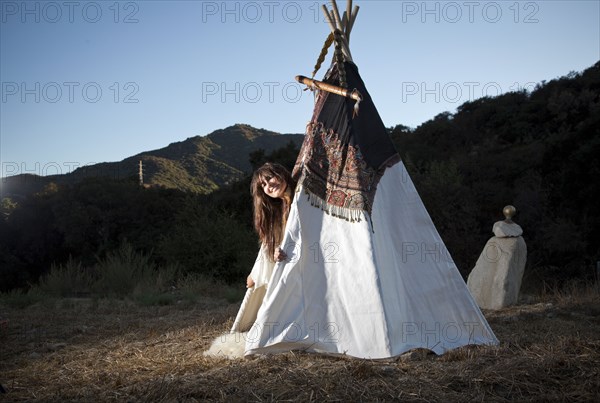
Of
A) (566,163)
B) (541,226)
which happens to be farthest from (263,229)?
(566,163)

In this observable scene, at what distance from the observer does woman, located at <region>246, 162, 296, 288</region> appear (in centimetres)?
356

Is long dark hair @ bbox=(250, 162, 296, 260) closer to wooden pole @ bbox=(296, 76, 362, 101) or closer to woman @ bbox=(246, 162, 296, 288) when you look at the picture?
woman @ bbox=(246, 162, 296, 288)

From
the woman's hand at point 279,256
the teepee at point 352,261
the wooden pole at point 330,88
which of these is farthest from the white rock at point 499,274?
the woman's hand at point 279,256

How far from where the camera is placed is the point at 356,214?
3266mm

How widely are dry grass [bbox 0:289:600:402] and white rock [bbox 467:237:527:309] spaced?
0.89 meters

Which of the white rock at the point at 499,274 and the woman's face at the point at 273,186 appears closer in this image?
the woman's face at the point at 273,186

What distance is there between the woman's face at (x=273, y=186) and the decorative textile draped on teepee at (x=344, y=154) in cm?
12

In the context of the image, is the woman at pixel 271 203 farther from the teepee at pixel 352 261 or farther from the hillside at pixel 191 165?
the hillside at pixel 191 165

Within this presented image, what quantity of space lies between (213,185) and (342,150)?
1608 centimetres

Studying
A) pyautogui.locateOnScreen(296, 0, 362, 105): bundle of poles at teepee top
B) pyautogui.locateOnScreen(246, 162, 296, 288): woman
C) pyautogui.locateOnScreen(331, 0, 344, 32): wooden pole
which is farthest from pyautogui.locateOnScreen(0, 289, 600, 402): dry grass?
pyautogui.locateOnScreen(331, 0, 344, 32): wooden pole

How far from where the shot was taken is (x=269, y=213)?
368cm

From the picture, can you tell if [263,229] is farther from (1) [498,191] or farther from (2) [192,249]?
(1) [498,191]

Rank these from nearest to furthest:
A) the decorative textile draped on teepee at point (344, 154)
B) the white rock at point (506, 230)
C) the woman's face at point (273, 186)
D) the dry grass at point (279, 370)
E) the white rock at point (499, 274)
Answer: the dry grass at point (279, 370) → the decorative textile draped on teepee at point (344, 154) → the woman's face at point (273, 186) → the white rock at point (499, 274) → the white rock at point (506, 230)

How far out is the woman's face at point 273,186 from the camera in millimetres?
3547
